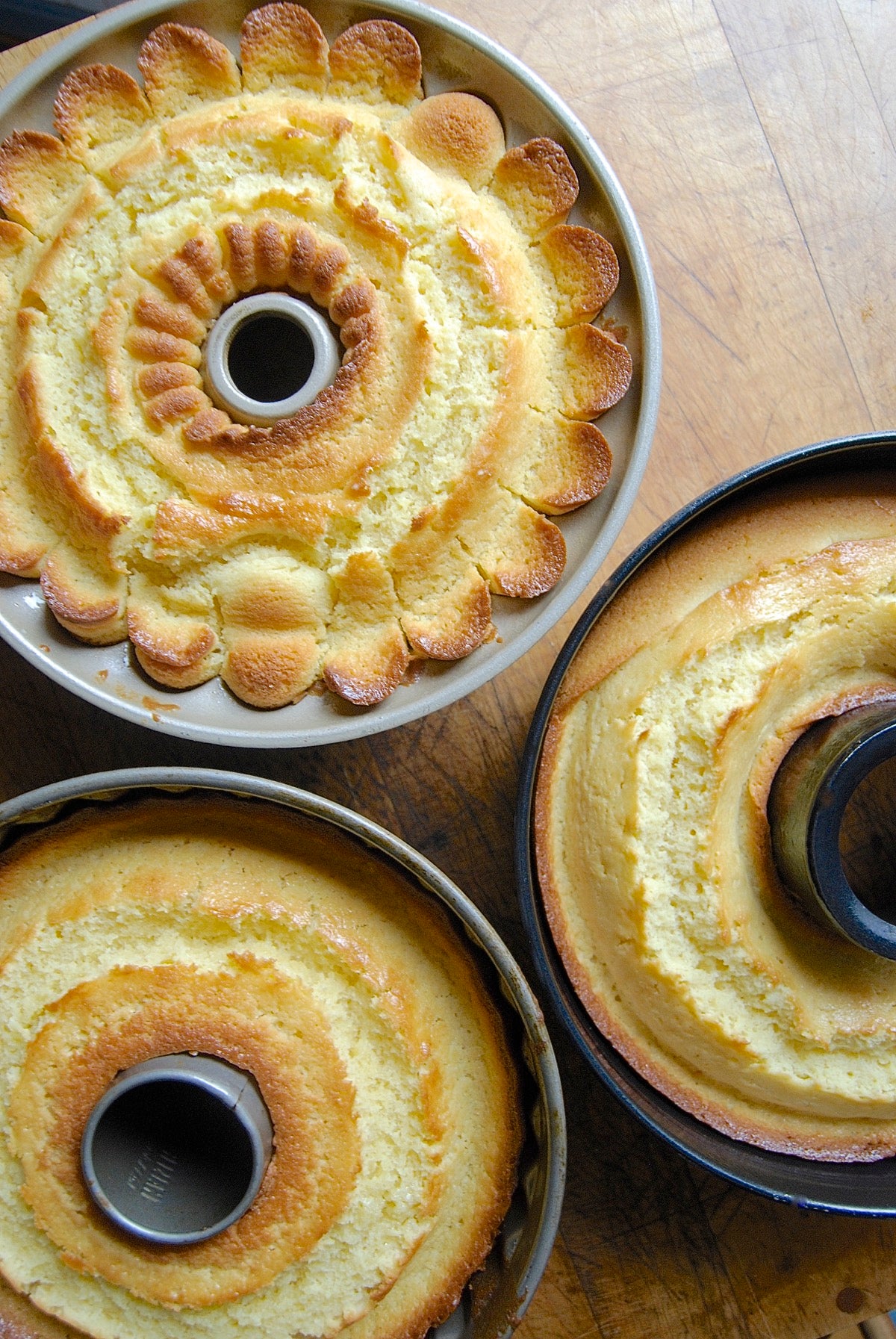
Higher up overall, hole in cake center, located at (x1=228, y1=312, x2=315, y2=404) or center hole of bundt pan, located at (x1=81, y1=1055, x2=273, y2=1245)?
hole in cake center, located at (x1=228, y1=312, x2=315, y2=404)

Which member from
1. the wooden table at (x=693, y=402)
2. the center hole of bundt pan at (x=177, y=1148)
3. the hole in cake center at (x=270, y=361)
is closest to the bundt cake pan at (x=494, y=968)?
the wooden table at (x=693, y=402)

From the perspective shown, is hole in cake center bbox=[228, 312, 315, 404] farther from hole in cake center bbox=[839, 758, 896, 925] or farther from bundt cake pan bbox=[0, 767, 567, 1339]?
hole in cake center bbox=[839, 758, 896, 925]

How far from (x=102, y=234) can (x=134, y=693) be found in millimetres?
709

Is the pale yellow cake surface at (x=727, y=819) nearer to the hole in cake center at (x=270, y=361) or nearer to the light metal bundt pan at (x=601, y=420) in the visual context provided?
the light metal bundt pan at (x=601, y=420)

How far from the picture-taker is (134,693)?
4.92 feet

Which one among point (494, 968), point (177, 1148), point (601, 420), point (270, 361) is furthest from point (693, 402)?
point (177, 1148)

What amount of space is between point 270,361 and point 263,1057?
3.67 ft

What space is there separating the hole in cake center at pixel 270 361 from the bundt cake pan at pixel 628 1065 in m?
0.68

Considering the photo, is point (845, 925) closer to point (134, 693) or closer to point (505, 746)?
point (505, 746)

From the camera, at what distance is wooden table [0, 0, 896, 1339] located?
1723 mm

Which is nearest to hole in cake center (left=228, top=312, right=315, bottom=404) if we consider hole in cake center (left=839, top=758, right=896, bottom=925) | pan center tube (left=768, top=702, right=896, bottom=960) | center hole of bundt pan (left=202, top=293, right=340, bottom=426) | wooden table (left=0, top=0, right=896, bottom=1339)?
center hole of bundt pan (left=202, top=293, right=340, bottom=426)

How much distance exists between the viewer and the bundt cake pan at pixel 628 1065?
4.48 ft

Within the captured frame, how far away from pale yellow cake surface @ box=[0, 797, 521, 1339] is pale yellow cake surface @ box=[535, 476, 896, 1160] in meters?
0.25

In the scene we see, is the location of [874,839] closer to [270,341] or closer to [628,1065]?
[628,1065]
